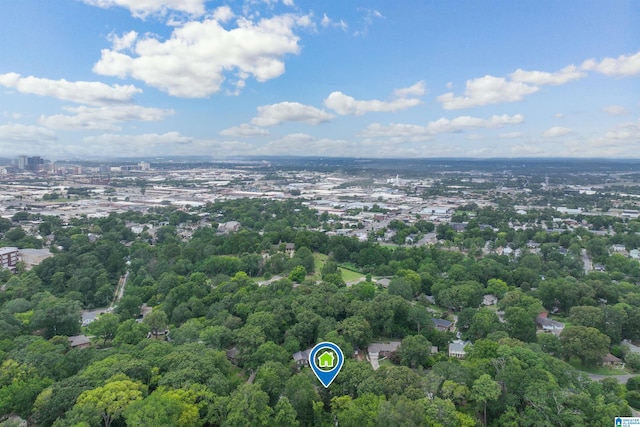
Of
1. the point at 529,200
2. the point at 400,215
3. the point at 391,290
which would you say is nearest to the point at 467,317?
the point at 391,290

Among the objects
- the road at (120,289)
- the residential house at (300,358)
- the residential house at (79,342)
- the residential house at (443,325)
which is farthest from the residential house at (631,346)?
the road at (120,289)

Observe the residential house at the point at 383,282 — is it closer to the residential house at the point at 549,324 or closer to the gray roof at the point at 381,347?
the gray roof at the point at 381,347

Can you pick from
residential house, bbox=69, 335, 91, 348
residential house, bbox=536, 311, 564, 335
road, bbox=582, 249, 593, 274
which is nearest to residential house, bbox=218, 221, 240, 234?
residential house, bbox=69, 335, 91, 348

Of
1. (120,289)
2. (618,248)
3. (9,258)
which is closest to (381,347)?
(120,289)

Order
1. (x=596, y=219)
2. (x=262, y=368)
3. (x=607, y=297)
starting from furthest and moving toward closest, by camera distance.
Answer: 1. (x=596, y=219)
2. (x=607, y=297)
3. (x=262, y=368)

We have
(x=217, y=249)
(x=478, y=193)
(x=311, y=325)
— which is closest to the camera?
(x=311, y=325)

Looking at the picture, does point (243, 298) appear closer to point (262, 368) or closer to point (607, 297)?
point (262, 368)

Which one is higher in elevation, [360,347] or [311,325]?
[311,325]

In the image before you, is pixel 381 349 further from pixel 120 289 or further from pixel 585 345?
pixel 120 289

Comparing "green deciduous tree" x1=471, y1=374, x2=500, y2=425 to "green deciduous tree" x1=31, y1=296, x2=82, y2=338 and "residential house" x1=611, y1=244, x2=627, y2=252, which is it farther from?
"residential house" x1=611, y1=244, x2=627, y2=252
